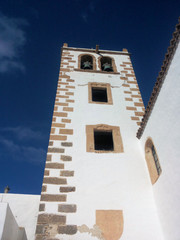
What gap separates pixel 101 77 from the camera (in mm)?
8828

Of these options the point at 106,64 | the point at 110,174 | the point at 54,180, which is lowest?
the point at 54,180

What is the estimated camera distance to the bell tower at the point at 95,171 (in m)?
4.49

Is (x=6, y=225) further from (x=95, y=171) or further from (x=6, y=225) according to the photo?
(x=95, y=171)

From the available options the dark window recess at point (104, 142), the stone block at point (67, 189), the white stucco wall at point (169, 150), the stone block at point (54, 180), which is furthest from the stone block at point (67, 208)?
the dark window recess at point (104, 142)

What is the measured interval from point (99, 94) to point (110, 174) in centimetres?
431

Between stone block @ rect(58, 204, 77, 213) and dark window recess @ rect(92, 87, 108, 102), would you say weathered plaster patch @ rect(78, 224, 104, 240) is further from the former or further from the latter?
dark window recess @ rect(92, 87, 108, 102)

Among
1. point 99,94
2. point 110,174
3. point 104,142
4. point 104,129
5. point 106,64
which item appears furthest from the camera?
point 106,64

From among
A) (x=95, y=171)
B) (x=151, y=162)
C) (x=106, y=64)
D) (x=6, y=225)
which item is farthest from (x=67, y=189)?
(x=106, y=64)

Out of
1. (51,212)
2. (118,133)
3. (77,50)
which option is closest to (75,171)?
(51,212)

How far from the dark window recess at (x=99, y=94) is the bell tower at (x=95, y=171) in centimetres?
7

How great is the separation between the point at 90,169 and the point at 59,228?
5.11ft

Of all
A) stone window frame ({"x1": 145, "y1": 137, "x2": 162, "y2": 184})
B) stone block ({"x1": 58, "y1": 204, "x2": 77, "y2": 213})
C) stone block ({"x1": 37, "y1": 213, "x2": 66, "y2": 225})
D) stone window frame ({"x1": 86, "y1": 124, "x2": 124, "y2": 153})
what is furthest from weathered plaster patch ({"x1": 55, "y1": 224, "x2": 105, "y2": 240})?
stone window frame ({"x1": 86, "y1": 124, "x2": 124, "y2": 153})

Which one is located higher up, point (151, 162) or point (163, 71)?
point (163, 71)

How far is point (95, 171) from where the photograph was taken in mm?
5398
